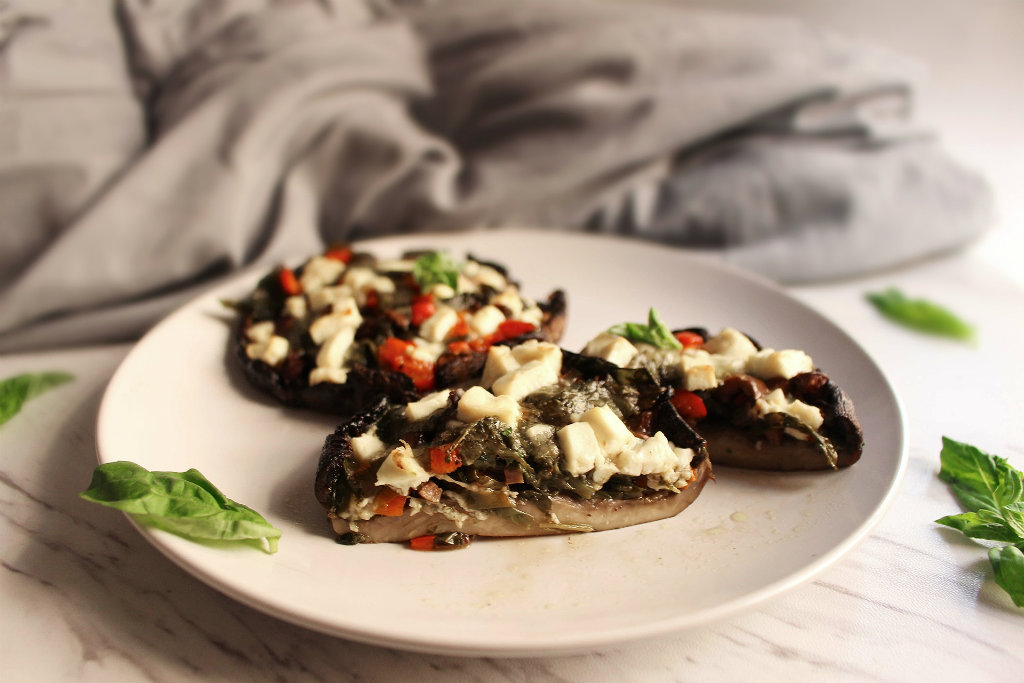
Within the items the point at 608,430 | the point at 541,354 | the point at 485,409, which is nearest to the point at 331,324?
the point at 541,354

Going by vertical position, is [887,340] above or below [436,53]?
below

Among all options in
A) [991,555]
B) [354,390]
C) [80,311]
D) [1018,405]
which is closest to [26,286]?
[80,311]

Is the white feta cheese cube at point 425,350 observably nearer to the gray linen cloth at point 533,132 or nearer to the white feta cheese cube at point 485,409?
the white feta cheese cube at point 485,409

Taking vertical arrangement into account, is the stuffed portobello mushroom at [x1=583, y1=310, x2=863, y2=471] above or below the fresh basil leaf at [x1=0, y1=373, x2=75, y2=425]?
above

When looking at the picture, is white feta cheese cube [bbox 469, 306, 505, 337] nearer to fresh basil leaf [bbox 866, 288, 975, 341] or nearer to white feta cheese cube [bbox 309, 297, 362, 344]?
white feta cheese cube [bbox 309, 297, 362, 344]

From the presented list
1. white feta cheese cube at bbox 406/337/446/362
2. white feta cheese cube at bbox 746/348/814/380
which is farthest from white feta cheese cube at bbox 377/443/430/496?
white feta cheese cube at bbox 746/348/814/380

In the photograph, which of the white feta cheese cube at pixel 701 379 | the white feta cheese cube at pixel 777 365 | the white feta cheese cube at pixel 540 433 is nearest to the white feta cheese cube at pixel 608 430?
the white feta cheese cube at pixel 540 433

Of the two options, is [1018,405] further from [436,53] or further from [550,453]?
[436,53]
